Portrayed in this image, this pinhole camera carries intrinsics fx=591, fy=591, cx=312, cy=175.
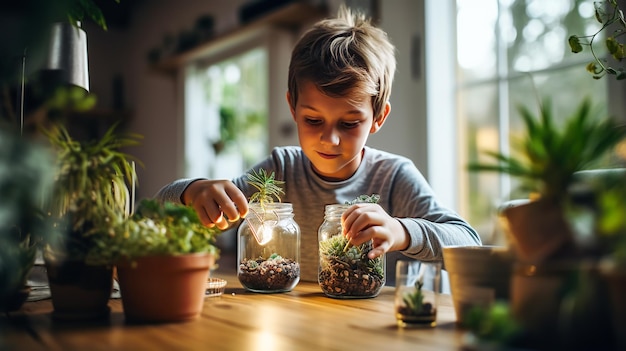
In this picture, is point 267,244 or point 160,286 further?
point 267,244

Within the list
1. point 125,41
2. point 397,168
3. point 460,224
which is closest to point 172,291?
point 460,224

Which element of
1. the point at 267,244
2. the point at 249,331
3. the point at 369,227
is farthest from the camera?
the point at 267,244

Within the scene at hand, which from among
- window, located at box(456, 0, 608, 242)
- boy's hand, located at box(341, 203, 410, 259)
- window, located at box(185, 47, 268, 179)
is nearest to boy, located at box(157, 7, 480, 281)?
boy's hand, located at box(341, 203, 410, 259)

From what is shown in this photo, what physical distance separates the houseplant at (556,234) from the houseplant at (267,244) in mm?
548

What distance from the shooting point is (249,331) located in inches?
28.1

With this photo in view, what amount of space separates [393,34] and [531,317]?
6.55ft

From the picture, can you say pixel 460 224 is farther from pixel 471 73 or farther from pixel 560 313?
pixel 471 73

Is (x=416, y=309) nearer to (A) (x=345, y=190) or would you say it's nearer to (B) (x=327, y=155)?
(B) (x=327, y=155)

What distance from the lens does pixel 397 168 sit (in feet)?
5.00

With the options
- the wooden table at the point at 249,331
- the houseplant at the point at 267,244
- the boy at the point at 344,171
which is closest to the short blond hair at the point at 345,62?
the boy at the point at 344,171

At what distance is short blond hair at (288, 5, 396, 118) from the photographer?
4.34 feet

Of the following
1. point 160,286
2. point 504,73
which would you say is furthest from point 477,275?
point 504,73

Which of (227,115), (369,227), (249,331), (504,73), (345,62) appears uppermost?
(227,115)

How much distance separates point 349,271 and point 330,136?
1.30 ft
